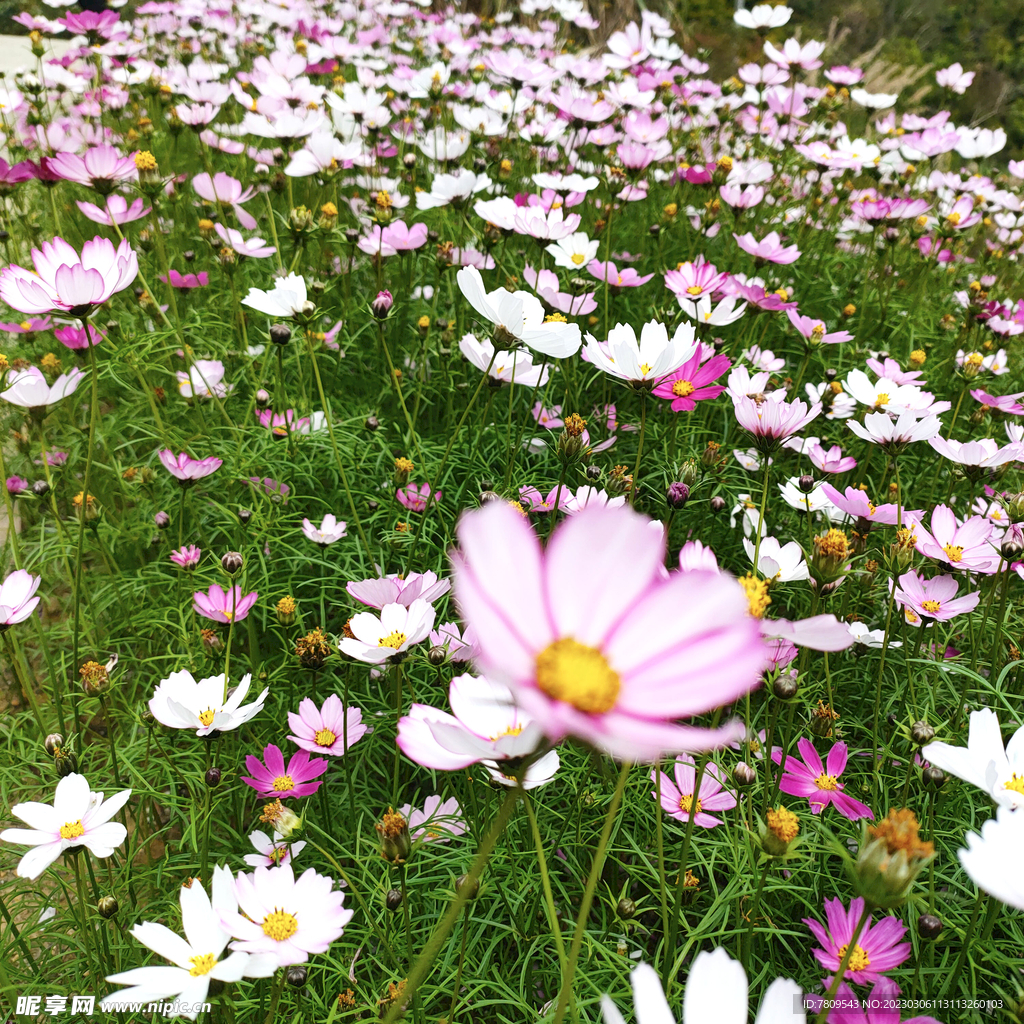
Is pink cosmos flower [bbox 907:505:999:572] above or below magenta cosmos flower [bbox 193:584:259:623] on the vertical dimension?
below

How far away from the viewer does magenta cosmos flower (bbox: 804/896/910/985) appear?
0.68 meters

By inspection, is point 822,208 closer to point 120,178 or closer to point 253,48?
point 120,178

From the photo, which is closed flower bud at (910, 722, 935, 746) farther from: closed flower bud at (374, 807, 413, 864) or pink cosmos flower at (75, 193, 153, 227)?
pink cosmos flower at (75, 193, 153, 227)

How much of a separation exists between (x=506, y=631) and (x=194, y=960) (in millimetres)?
442

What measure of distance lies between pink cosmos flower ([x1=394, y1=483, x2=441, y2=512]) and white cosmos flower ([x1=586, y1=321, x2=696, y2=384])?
0.38 metres

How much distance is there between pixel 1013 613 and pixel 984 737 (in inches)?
28.6

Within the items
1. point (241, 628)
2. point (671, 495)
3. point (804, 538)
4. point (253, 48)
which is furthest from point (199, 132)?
point (253, 48)

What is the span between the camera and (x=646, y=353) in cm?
91

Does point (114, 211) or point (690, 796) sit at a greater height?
point (114, 211)

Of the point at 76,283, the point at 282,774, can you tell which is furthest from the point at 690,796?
the point at 76,283

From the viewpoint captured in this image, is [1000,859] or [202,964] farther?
[202,964]

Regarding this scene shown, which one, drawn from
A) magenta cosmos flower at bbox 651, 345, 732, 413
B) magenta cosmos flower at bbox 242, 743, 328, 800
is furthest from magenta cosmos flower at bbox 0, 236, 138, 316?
magenta cosmos flower at bbox 651, 345, 732, 413

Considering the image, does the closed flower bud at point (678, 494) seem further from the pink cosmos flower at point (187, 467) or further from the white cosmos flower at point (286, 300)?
the pink cosmos flower at point (187, 467)

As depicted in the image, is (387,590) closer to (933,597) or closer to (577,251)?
(933,597)
